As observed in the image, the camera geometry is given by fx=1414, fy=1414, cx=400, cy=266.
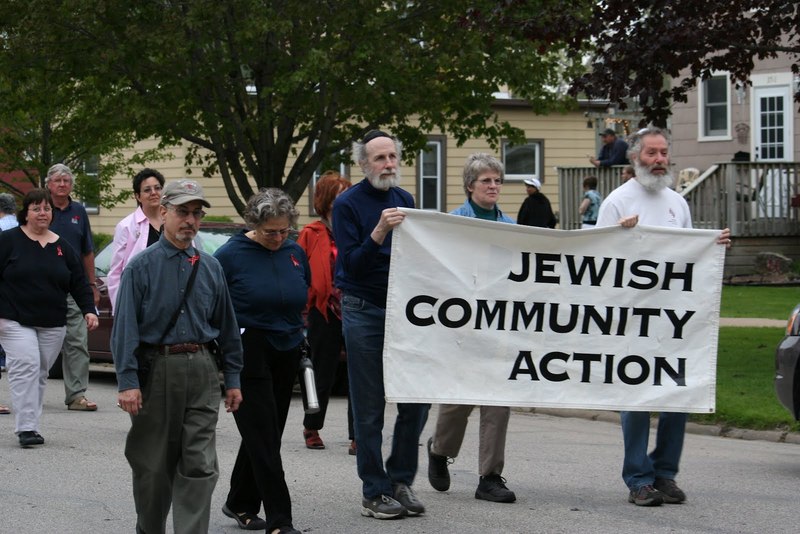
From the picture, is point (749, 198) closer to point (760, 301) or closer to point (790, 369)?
point (760, 301)

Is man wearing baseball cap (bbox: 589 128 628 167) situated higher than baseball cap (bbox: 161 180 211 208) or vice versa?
man wearing baseball cap (bbox: 589 128 628 167)

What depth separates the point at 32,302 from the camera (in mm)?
10633

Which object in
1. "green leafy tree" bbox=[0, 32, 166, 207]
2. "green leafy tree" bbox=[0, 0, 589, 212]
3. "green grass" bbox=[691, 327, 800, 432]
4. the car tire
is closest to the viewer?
"green grass" bbox=[691, 327, 800, 432]

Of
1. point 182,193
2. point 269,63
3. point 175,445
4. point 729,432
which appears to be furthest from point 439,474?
point 269,63

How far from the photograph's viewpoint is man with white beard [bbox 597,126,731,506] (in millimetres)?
7977

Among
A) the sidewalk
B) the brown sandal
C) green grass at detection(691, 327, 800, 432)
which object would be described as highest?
green grass at detection(691, 327, 800, 432)

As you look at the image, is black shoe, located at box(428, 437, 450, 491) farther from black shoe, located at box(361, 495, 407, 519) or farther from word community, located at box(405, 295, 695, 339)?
word community, located at box(405, 295, 695, 339)

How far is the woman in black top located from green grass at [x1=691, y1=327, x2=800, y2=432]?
526 cm

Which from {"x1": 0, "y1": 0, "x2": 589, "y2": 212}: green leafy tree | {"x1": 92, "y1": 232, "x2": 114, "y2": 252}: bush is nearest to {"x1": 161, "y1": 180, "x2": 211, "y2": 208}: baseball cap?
{"x1": 0, "y1": 0, "x2": 589, "y2": 212}: green leafy tree

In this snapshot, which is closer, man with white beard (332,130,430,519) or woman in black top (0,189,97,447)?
man with white beard (332,130,430,519)

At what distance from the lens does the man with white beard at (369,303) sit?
7.57 meters

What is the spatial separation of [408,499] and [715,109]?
26.8 meters

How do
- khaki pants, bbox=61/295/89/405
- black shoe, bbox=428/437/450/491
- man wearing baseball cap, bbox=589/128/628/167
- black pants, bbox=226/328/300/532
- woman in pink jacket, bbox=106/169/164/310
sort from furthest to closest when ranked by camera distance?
1. man wearing baseball cap, bbox=589/128/628/167
2. khaki pants, bbox=61/295/89/405
3. woman in pink jacket, bbox=106/169/164/310
4. black shoe, bbox=428/437/450/491
5. black pants, bbox=226/328/300/532

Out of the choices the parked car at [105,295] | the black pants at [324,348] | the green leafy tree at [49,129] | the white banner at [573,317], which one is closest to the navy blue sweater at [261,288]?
the white banner at [573,317]
